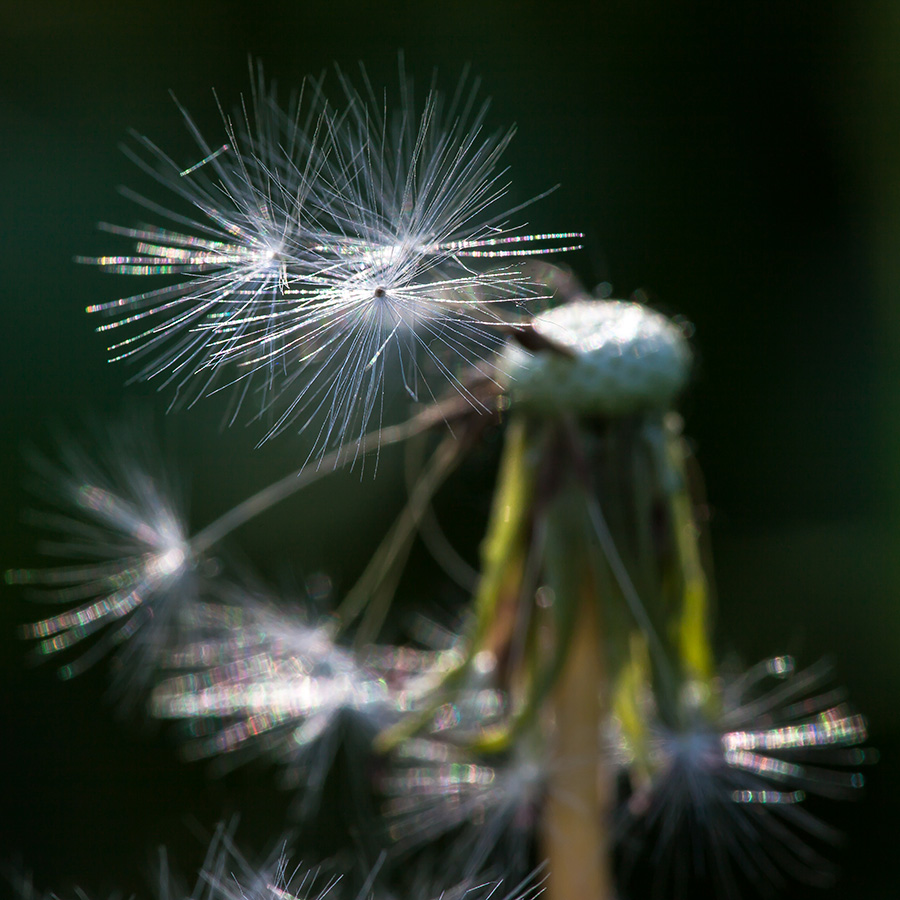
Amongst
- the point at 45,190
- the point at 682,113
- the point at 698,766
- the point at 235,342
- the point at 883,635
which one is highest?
the point at 682,113

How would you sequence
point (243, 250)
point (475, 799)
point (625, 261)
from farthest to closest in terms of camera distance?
point (625, 261)
point (475, 799)
point (243, 250)

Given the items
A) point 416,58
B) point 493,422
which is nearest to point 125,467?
point 493,422

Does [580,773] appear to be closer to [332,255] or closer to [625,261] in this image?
[332,255]

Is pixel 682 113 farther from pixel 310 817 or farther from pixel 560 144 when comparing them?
pixel 310 817

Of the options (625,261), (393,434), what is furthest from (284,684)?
(625,261)

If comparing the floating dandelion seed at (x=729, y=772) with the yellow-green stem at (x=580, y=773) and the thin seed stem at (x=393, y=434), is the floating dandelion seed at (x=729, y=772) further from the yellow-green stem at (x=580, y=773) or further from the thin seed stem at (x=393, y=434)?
the thin seed stem at (x=393, y=434)

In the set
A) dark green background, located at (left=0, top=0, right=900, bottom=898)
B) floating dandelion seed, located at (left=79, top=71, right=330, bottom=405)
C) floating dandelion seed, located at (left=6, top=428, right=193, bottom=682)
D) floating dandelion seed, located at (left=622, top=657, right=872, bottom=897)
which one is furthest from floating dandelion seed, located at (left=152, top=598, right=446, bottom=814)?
dark green background, located at (left=0, top=0, right=900, bottom=898)

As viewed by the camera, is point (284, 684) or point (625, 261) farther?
point (625, 261)
